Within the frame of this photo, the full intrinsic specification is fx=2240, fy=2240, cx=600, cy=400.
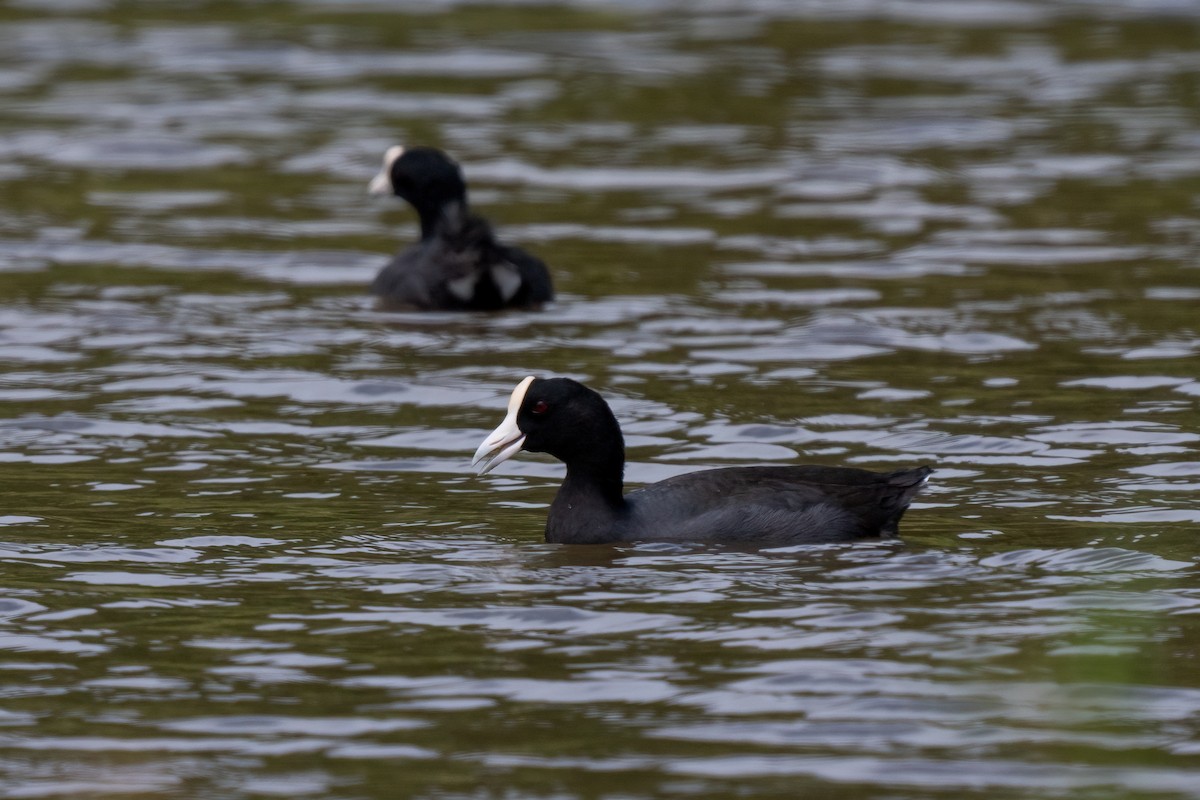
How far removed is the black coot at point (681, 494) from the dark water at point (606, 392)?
228mm

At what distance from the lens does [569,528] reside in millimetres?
8719

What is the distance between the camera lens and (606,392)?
37.7ft

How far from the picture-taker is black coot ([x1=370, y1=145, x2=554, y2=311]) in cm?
1350

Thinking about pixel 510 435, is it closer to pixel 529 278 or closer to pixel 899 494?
pixel 899 494

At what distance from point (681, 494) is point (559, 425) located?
565 mm

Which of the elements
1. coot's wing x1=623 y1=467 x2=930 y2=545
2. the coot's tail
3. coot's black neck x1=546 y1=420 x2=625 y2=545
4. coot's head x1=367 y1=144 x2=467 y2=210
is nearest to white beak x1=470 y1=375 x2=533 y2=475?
coot's black neck x1=546 y1=420 x2=625 y2=545

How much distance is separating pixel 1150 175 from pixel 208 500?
9.31 m

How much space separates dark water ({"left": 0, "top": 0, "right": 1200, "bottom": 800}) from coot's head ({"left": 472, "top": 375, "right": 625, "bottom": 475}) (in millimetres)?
385

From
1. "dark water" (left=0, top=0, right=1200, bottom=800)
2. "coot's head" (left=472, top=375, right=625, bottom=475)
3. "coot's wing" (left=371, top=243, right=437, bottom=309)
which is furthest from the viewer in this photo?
"coot's wing" (left=371, top=243, right=437, bottom=309)

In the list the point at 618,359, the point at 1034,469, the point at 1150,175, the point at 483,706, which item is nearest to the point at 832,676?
the point at 483,706

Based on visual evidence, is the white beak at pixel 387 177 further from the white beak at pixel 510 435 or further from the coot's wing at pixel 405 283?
the white beak at pixel 510 435

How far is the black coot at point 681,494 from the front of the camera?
28.6ft

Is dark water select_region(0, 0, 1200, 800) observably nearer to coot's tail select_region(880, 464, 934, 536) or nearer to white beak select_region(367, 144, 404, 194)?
coot's tail select_region(880, 464, 934, 536)

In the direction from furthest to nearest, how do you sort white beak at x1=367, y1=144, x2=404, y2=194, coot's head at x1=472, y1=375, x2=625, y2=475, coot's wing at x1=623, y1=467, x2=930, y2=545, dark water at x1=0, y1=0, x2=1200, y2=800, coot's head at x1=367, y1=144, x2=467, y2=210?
white beak at x1=367, y1=144, x2=404, y2=194 < coot's head at x1=367, y1=144, x2=467, y2=210 < coot's head at x1=472, y1=375, x2=625, y2=475 < coot's wing at x1=623, y1=467, x2=930, y2=545 < dark water at x1=0, y1=0, x2=1200, y2=800
